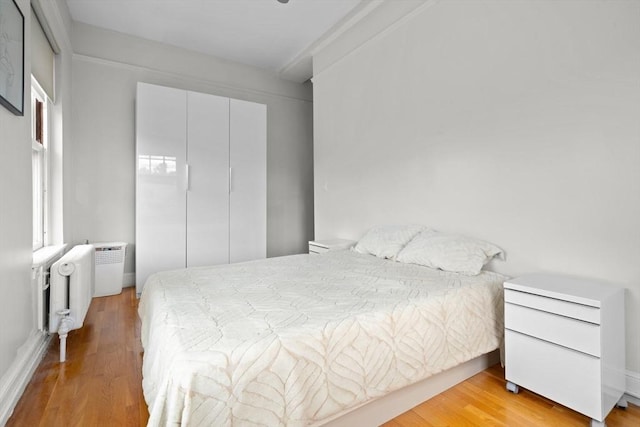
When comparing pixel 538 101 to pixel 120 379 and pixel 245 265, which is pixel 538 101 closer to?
pixel 245 265

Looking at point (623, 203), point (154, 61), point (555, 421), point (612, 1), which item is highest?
point (154, 61)

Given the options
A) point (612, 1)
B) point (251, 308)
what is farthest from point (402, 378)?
point (612, 1)

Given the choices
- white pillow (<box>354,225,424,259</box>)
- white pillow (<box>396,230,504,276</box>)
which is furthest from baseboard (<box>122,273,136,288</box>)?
white pillow (<box>396,230,504,276</box>)

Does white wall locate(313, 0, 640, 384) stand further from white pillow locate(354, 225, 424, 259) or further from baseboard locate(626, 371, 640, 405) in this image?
white pillow locate(354, 225, 424, 259)

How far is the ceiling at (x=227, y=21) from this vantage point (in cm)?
331

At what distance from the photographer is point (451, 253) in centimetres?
225

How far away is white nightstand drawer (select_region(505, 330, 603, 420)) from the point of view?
4.71 feet

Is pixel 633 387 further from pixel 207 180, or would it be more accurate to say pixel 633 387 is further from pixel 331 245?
pixel 207 180

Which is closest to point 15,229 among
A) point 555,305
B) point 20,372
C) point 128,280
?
point 20,372

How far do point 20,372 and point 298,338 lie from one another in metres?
1.73

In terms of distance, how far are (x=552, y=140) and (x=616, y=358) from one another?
1.25 m

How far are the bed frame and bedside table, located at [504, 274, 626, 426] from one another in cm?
23

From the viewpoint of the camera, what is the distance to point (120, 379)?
1859 millimetres

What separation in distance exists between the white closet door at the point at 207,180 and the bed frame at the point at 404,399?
3.04 meters
